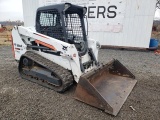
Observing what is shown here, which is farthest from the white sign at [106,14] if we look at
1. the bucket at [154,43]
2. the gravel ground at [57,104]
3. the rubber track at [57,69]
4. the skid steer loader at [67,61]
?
the rubber track at [57,69]

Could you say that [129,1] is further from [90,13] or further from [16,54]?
[16,54]

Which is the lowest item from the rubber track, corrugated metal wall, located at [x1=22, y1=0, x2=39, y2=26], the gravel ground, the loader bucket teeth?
the gravel ground

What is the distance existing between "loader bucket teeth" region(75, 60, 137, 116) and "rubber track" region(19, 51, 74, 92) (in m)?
0.33

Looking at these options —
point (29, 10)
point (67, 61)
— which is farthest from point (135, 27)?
point (29, 10)

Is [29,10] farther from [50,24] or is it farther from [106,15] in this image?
[50,24]

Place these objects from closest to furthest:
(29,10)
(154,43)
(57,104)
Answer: (57,104), (154,43), (29,10)

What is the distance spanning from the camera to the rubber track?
3066 mm

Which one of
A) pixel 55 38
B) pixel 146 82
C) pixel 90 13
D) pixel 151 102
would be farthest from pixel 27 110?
pixel 90 13

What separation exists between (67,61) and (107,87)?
1111mm

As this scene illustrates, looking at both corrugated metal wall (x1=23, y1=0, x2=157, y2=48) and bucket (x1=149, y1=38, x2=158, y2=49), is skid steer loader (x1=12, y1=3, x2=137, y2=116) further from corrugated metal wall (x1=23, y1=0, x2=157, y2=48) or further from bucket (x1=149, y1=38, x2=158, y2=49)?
bucket (x1=149, y1=38, x2=158, y2=49)

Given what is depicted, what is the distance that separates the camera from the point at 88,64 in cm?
370

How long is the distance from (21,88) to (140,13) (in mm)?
7824

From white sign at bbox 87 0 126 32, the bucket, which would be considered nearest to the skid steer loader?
white sign at bbox 87 0 126 32

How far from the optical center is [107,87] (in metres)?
3.36
